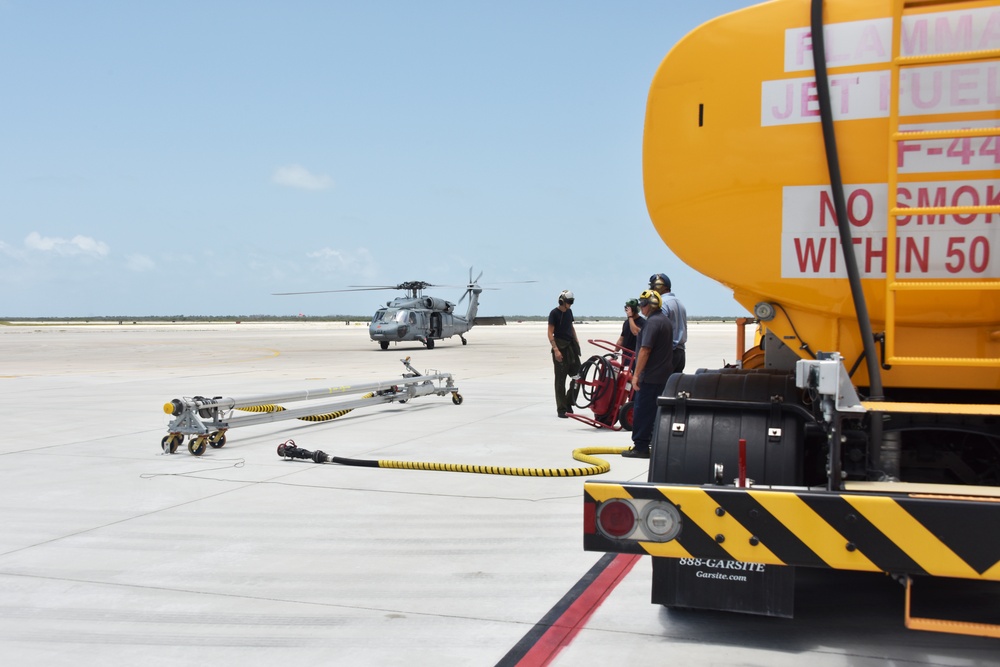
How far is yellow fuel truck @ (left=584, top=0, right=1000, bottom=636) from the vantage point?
3.23 meters

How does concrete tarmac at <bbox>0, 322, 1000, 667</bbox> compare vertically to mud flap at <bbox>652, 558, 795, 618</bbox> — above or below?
below

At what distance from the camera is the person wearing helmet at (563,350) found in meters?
11.8

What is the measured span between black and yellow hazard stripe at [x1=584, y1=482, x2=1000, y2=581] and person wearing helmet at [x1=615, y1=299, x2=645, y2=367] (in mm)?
6710

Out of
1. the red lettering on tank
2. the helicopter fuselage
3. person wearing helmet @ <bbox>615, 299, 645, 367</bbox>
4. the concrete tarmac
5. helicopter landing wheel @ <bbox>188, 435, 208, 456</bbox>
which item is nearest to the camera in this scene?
the red lettering on tank

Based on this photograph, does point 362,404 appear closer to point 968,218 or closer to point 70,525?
point 70,525

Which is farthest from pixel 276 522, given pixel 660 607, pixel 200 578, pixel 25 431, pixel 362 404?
pixel 25 431

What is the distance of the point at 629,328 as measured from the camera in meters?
10.9

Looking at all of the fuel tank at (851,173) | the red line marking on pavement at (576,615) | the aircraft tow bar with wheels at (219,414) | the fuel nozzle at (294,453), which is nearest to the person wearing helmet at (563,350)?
the aircraft tow bar with wheels at (219,414)

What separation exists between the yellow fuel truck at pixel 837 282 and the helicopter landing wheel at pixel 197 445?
5992 mm

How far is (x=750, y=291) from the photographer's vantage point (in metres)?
3.78

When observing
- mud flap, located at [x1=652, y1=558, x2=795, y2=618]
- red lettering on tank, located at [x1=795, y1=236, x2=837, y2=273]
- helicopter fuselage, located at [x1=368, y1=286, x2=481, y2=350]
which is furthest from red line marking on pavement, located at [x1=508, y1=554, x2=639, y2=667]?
helicopter fuselage, located at [x1=368, y1=286, x2=481, y2=350]

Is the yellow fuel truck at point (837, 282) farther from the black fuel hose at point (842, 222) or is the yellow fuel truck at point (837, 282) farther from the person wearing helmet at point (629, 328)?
the person wearing helmet at point (629, 328)

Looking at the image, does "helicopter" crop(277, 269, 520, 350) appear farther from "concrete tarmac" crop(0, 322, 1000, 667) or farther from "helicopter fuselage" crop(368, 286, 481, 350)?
"concrete tarmac" crop(0, 322, 1000, 667)

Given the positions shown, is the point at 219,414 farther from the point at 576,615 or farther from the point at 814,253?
the point at 814,253
